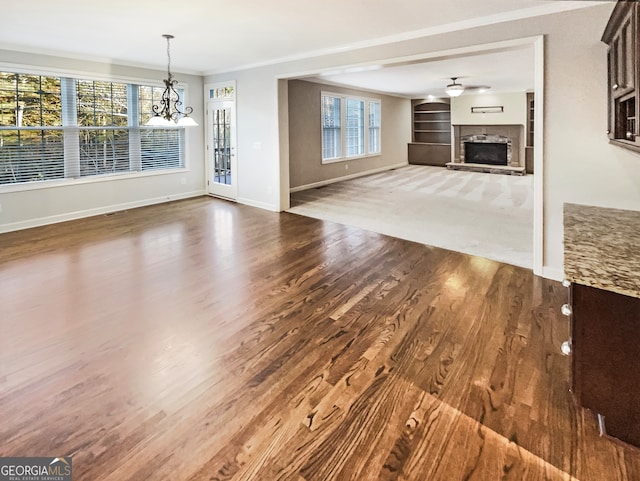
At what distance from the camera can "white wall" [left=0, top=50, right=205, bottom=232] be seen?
18.1 ft


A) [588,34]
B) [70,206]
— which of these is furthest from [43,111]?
[588,34]

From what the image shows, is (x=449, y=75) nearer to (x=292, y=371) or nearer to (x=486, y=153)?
(x=486, y=153)

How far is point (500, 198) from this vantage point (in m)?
7.66

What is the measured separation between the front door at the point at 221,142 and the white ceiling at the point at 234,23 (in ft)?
5.15

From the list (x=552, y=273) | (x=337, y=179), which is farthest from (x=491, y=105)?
(x=552, y=273)

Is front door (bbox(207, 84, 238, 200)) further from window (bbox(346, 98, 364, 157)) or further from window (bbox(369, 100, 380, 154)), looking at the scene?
window (bbox(369, 100, 380, 154))

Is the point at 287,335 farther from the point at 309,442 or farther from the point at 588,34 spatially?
the point at 588,34

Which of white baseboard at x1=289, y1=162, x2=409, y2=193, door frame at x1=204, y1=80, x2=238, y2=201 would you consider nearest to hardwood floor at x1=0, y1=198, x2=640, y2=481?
door frame at x1=204, y1=80, x2=238, y2=201

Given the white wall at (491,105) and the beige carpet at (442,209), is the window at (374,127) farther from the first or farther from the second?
the white wall at (491,105)

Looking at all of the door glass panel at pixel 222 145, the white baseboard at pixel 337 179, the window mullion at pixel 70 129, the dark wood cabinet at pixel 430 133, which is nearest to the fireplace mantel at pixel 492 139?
the dark wood cabinet at pixel 430 133

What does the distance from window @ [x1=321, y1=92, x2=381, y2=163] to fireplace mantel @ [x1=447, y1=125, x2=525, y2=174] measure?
9.31ft

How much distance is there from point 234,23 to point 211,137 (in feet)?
12.4

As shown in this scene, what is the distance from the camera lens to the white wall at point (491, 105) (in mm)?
11609

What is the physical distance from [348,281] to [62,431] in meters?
2.45
